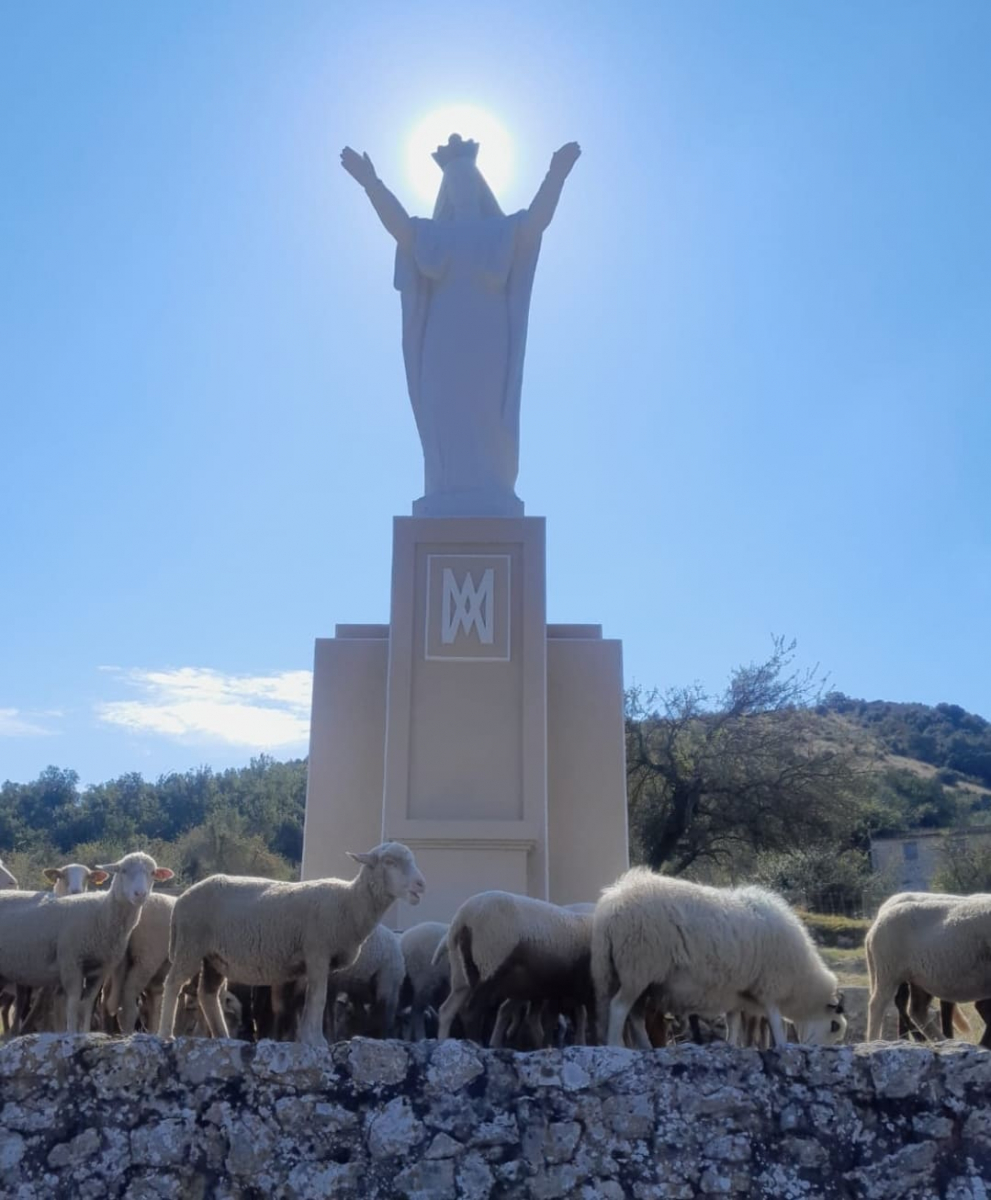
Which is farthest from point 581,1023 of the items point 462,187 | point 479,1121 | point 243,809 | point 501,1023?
point 243,809

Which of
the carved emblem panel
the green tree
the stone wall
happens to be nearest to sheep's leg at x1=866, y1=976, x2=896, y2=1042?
the stone wall

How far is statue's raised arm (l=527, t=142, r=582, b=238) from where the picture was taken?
1341cm

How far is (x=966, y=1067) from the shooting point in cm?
467

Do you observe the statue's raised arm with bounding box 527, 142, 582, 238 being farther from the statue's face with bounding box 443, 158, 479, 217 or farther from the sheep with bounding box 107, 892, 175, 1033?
the sheep with bounding box 107, 892, 175, 1033

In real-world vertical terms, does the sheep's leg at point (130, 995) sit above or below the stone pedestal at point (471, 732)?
below

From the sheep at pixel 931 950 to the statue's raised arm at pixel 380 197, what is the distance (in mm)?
9916

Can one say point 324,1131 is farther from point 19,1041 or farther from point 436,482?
point 436,482

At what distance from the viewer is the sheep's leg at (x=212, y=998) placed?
6531 millimetres

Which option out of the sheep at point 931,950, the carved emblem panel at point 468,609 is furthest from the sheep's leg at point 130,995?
the carved emblem panel at point 468,609

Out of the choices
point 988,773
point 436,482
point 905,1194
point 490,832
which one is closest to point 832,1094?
point 905,1194

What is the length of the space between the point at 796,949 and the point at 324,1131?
2930 mm

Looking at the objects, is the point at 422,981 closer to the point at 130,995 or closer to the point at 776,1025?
the point at 130,995

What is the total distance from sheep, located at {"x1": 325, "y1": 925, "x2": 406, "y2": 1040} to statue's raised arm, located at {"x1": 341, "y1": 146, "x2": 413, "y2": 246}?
9.21m

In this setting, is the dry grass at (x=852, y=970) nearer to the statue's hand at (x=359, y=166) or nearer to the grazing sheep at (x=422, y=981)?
the grazing sheep at (x=422, y=981)
